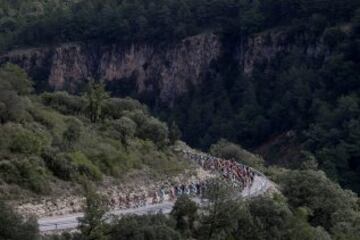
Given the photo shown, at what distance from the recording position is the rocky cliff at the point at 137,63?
114 metres

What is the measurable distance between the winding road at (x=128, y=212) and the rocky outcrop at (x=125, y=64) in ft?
220

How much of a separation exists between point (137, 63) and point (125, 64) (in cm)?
192

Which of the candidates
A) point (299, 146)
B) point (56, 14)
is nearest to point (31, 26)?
point (56, 14)

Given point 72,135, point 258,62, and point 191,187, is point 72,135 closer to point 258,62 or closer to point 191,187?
point 191,187

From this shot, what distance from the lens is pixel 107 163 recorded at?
4159 centimetres

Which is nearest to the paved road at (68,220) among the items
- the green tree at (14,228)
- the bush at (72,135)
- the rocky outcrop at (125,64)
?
the green tree at (14,228)

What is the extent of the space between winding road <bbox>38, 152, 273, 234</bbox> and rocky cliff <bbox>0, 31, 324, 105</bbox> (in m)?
62.7

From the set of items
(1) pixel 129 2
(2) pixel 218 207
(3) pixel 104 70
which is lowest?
(3) pixel 104 70

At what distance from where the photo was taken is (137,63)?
121875 mm

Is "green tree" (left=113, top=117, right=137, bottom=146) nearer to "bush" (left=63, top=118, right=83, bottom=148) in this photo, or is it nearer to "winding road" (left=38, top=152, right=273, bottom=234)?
"bush" (left=63, top=118, right=83, bottom=148)

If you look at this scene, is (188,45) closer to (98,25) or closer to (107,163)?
(98,25)

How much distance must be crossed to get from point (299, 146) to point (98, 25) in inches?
1657

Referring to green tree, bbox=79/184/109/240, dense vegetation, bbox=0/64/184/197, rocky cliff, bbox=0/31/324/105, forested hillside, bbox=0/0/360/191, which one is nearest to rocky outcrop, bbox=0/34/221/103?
rocky cliff, bbox=0/31/324/105

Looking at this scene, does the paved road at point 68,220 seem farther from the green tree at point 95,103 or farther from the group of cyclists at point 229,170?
the green tree at point 95,103
